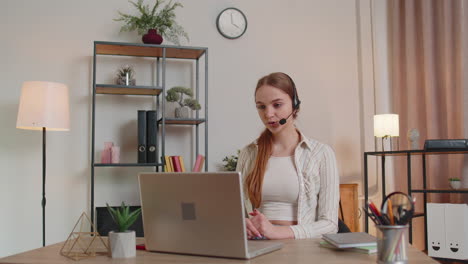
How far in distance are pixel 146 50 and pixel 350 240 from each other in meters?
2.37

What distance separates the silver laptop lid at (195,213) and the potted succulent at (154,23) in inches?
83.3

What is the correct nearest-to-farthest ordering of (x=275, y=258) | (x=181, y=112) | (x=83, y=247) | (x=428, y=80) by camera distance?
(x=275, y=258) → (x=83, y=247) → (x=181, y=112) → (x=428, y=80)

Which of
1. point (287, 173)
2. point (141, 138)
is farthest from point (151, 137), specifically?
point (287, 173)

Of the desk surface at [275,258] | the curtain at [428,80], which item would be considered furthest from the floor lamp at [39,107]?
the curtain at [428,80]

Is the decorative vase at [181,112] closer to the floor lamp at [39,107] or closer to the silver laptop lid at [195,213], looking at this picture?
the floor lamp at [39,107]

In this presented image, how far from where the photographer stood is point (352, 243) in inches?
48.9

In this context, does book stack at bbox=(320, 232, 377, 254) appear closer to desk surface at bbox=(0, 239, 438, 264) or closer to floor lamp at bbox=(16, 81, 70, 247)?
desk surface at bbox=(0, 239, 438, 264)

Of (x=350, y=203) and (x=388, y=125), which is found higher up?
(x=388, y=125)

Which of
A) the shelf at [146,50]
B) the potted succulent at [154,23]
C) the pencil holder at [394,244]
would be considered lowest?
the pencil holder at [394,244]

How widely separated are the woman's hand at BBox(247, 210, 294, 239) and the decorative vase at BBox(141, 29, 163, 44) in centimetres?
198

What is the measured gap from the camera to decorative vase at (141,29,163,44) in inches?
125

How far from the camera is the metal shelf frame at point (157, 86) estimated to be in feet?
10.1

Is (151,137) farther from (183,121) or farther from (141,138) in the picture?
(183,121)

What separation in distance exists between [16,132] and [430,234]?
9.69ft
